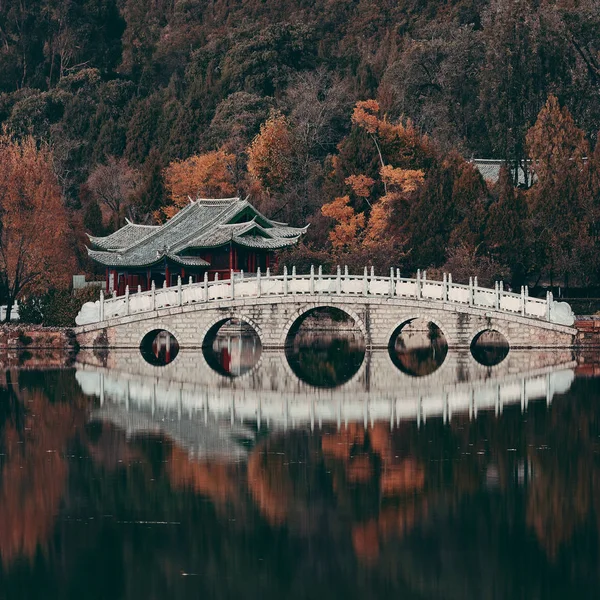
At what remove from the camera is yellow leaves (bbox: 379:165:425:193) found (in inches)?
2749

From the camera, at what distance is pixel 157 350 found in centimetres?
5831

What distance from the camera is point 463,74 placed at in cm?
7888

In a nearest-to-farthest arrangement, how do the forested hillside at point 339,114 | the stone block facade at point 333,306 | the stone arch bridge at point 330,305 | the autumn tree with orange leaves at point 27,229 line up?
the stone block facade at point 333,306
the stone arch bridge at point 330,305
the autumn tree with orange leaves at point 27,229
the forested hillside at point 339,114

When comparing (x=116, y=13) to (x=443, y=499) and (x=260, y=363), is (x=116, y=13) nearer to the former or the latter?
(x=260, y=363)

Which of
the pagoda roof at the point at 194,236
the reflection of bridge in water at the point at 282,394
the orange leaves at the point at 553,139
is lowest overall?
the reflection of bridge in water at the point at 282,394

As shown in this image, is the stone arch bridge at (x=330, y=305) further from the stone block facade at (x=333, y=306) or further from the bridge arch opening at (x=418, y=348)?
the bridge arch opening at (x=418, y=348)

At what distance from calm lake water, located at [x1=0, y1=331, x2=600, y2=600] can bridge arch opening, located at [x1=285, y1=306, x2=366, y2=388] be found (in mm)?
623

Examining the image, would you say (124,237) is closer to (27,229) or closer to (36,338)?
(27,229)

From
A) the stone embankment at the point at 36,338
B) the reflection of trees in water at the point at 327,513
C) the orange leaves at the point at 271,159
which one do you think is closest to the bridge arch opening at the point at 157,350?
the stone embankment at the point at 36,338

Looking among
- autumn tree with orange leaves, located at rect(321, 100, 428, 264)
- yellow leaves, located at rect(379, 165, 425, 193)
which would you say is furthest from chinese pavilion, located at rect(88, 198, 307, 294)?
yellow leaves, located at rect(379, 165, 425, 193)

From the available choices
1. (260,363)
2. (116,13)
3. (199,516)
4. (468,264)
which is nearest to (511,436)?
(199,516)

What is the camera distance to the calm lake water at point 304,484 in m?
22.8

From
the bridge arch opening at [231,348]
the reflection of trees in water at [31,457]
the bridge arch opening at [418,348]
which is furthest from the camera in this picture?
the bridge arch opening at [231,348]

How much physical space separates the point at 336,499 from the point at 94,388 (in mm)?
17901
